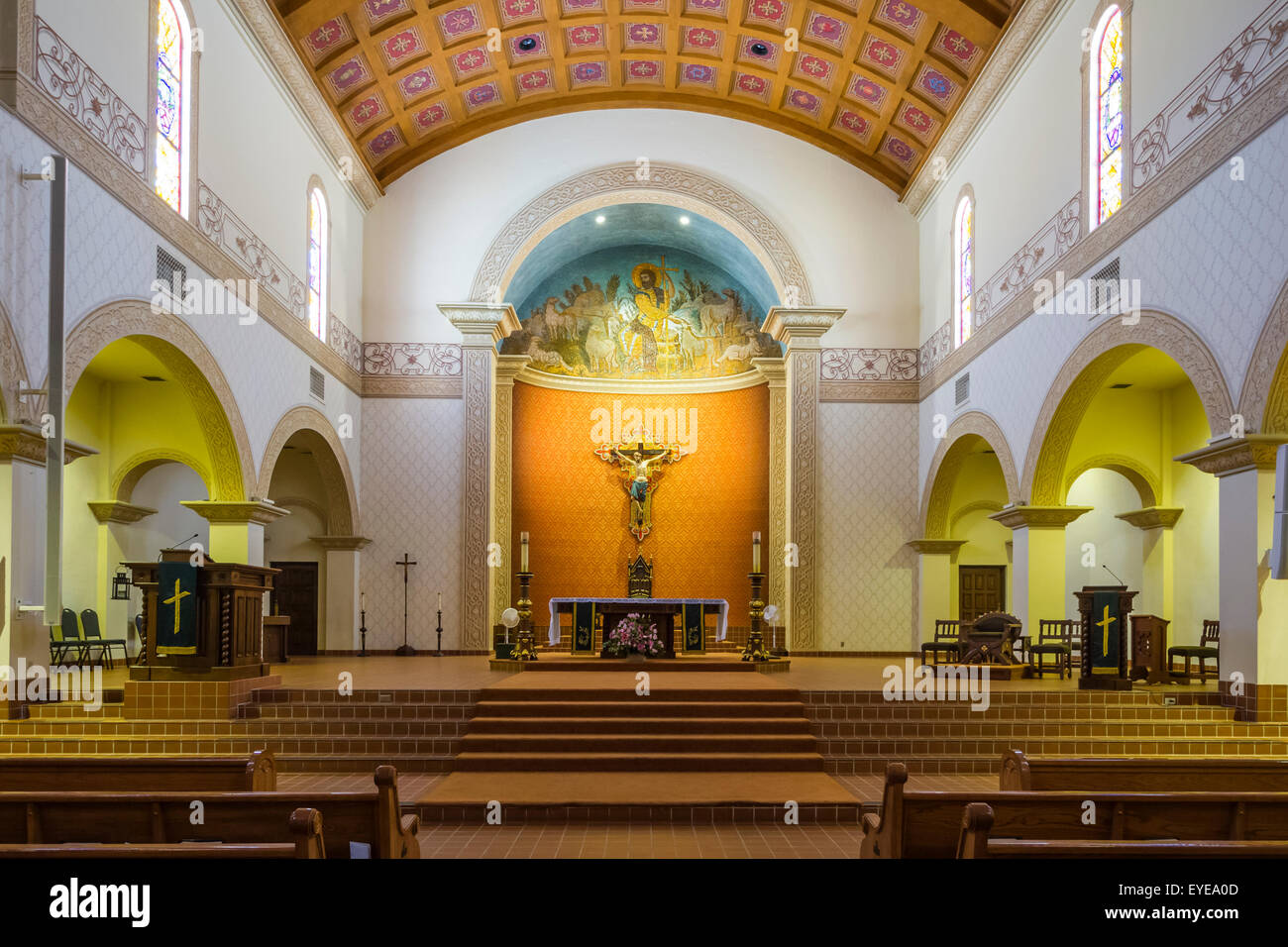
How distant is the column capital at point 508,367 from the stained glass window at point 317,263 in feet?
12.0

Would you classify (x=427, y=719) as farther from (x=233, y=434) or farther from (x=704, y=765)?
(x=233, y=434)

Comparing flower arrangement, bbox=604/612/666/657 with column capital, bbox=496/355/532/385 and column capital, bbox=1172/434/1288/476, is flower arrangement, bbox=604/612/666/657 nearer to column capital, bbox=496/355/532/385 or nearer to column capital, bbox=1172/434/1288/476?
column capital, bbox=496/355/532/385

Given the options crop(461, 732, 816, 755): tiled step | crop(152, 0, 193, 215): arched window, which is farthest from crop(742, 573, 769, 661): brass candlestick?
crop(152, 0, 193, 215): arched window

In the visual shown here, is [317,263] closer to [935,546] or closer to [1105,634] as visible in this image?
[935,546]

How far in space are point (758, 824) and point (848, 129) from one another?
13.9 m

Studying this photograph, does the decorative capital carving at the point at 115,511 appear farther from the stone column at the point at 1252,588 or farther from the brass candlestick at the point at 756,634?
the stone column at the point at 1252,588

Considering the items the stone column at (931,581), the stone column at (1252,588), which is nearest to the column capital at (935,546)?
the stone column at (931,581)

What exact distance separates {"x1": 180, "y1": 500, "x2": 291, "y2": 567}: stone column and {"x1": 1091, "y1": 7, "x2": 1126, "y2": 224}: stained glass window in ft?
35.5

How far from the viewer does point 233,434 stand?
13.2m

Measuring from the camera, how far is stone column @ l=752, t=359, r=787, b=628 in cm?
1933

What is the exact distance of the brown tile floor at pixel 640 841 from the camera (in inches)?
288

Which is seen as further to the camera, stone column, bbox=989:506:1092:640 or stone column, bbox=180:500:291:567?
stone column, bbox=989:506:1092:640

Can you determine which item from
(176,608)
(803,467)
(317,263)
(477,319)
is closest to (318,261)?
(317,263)
